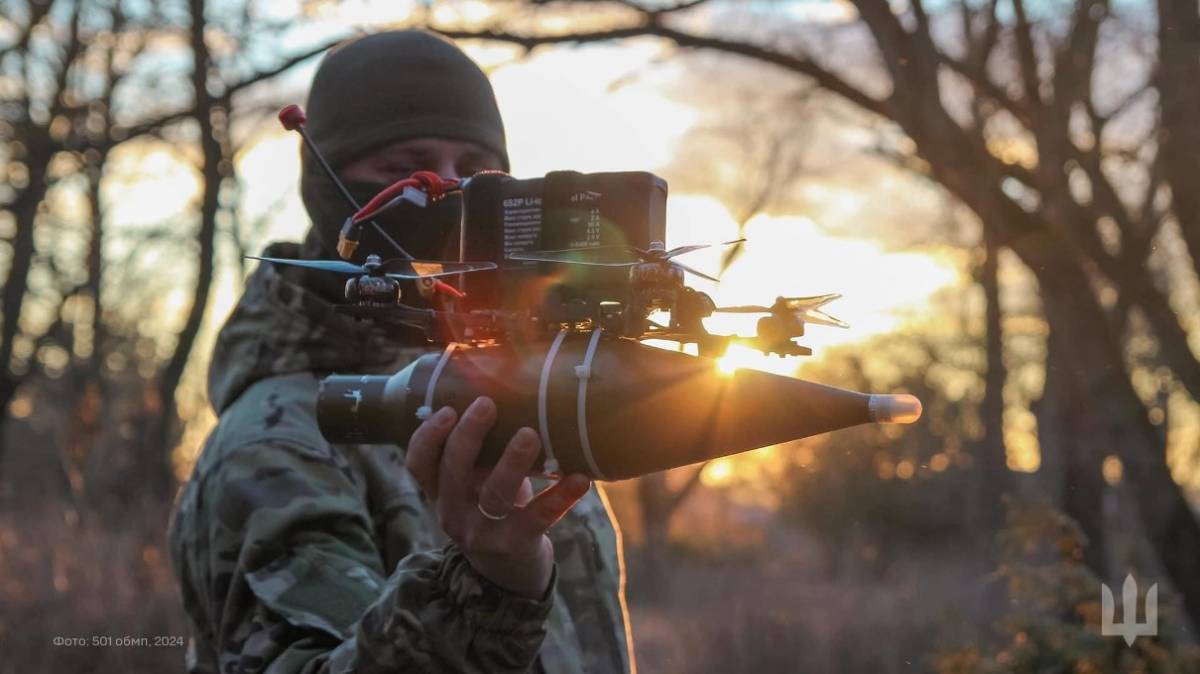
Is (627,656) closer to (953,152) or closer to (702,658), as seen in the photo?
(953,152)

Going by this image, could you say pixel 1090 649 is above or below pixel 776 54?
below

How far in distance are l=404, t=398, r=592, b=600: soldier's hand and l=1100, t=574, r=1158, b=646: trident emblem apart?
14.4 feet

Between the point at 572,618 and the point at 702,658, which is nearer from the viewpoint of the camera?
the point at 572,618

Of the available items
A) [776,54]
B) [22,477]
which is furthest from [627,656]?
[22,477]

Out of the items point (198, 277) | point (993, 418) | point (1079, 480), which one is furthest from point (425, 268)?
point (993, 418)

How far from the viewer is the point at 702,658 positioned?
10125 millimetres

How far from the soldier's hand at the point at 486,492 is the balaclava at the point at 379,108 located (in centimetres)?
86

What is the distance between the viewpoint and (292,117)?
195cm

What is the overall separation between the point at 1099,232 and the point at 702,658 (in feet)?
19.0

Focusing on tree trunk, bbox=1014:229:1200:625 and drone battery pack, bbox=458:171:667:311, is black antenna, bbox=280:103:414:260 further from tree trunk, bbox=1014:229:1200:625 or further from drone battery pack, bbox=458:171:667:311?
tree trunk, bbox=1014:229:1200:625

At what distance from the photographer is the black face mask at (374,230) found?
2082 millimetres

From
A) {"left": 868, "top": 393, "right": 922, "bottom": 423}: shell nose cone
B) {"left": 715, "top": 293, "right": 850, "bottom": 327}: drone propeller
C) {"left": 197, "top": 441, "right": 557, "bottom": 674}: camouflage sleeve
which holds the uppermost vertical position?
{"left": 715, "top": 293, "right": 850, "bottom": 327}: drone propeller

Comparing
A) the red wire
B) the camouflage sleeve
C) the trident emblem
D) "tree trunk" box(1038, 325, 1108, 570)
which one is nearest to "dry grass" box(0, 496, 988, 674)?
"tree trunk" box(1038, 325, 1108, 570)

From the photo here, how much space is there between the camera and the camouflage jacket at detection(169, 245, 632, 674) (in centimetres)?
177
